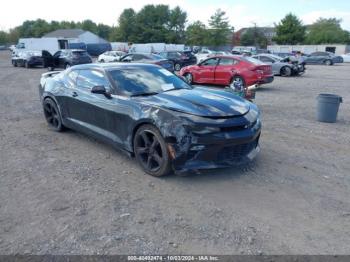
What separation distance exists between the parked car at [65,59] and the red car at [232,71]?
37.2 ft

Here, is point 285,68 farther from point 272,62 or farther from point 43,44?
point 43,44

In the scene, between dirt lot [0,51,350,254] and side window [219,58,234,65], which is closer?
dirt lot [0,51,350,254]

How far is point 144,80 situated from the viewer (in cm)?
525

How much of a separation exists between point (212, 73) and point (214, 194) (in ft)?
34.8

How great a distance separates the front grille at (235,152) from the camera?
166 inches

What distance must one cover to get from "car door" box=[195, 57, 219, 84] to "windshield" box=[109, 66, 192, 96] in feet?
28.3

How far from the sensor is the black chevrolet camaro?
13.4 feet

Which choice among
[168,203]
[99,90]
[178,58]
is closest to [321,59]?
[178,58]

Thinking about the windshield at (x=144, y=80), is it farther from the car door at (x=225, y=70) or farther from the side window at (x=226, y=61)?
the side window at (x=226, y=61)

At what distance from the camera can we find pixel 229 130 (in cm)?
420

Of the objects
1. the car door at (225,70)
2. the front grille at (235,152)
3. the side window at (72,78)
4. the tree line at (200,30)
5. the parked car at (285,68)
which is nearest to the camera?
the front grille at (235,152)

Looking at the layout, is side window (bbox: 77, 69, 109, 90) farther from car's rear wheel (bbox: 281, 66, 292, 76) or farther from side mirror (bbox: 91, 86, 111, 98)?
car's rear wheel (bbox: 281, 66, 292, 76)

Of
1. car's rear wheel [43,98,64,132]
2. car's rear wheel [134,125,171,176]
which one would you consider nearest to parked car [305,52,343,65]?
car's rear wheel [43,98,64,132]

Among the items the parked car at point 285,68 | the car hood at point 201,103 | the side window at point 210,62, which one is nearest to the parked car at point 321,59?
the parked car at point 285,68
